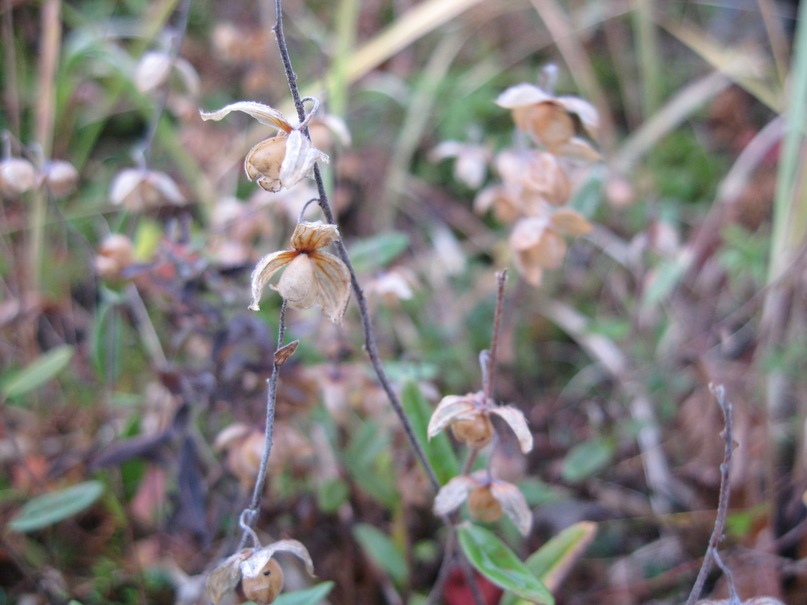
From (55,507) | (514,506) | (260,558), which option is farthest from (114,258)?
(514,506)

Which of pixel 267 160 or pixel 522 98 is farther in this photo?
pixel 522 98

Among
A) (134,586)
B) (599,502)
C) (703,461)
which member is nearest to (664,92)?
(703,461)

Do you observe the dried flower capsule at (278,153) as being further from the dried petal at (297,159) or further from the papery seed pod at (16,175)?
the papery seed pod at (16,175)

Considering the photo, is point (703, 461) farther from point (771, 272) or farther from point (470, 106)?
point (470, 106)

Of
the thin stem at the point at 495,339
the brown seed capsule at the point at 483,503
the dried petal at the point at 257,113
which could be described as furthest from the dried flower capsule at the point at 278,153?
the brown seed capsule at the point at 483,503

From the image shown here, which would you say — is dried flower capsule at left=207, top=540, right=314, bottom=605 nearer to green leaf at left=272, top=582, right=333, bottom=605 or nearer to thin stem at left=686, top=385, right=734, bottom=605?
green leaf at left=272, top=582, right=333, bottom=605

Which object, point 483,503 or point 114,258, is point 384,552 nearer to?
point 483,503

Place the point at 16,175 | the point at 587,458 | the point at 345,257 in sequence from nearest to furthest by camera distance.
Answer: the point at 345,257 < the point at 16,175 < the point at 587,458
